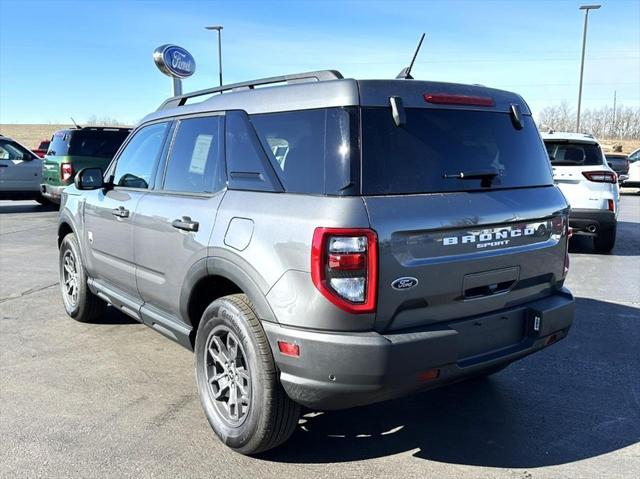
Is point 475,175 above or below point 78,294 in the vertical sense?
above

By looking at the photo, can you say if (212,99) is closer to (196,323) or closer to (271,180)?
(271,180)

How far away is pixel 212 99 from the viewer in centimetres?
364

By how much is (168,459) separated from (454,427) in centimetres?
169

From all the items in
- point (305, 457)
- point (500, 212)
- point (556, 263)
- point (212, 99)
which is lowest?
point (305, 457)

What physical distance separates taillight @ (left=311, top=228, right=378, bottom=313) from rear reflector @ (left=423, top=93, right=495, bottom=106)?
2.95ft

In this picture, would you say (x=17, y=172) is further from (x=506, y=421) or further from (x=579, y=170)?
(x=506, y=421)

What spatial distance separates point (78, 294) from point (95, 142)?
364 inches

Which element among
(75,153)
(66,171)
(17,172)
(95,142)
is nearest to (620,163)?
(95,142)

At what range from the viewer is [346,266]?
250 cm

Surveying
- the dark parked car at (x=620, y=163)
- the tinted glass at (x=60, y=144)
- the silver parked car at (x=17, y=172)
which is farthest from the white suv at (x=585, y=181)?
the silver parked car at (x=17, y=172)

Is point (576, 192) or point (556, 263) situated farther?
point (576, 192)

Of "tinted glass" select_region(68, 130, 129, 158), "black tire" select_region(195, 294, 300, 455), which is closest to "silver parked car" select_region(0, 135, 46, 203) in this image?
"tinted glass" select_region(68, 130, 129, 158)

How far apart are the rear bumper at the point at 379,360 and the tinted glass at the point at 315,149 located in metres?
0.70

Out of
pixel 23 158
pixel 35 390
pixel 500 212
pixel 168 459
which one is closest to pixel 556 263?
pixel 500 212
